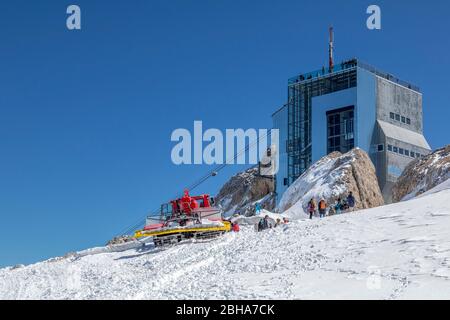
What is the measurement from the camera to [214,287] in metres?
18.1

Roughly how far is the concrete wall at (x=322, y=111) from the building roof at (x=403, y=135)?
350 centimetres

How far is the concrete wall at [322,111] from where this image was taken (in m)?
58.4

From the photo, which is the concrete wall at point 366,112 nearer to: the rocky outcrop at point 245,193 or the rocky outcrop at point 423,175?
the rocky outcrop at point 423,175

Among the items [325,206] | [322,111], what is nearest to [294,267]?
[325,206]

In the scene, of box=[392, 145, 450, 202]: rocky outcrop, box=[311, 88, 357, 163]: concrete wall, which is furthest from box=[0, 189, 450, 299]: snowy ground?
box=[311, 88, 357, 163]: concrete wall

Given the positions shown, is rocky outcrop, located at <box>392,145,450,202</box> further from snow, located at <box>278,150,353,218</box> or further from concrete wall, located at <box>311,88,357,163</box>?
concrete wall, located at <box>311,88,357,163</box>

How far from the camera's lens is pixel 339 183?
1984 inches

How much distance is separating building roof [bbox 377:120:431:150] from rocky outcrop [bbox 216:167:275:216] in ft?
43.9

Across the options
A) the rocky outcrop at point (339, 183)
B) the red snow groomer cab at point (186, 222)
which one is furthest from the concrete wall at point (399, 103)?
the red snow groomer cab at point (186, 222)

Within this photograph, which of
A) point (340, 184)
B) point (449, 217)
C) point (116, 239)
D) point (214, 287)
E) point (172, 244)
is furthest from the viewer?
→ point (116, 239)

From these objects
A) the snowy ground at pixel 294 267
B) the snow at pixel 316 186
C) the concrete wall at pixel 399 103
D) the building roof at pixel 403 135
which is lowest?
the snowy ground at pixel 294 267

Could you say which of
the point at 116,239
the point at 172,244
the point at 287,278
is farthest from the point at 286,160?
the point at 287,278
